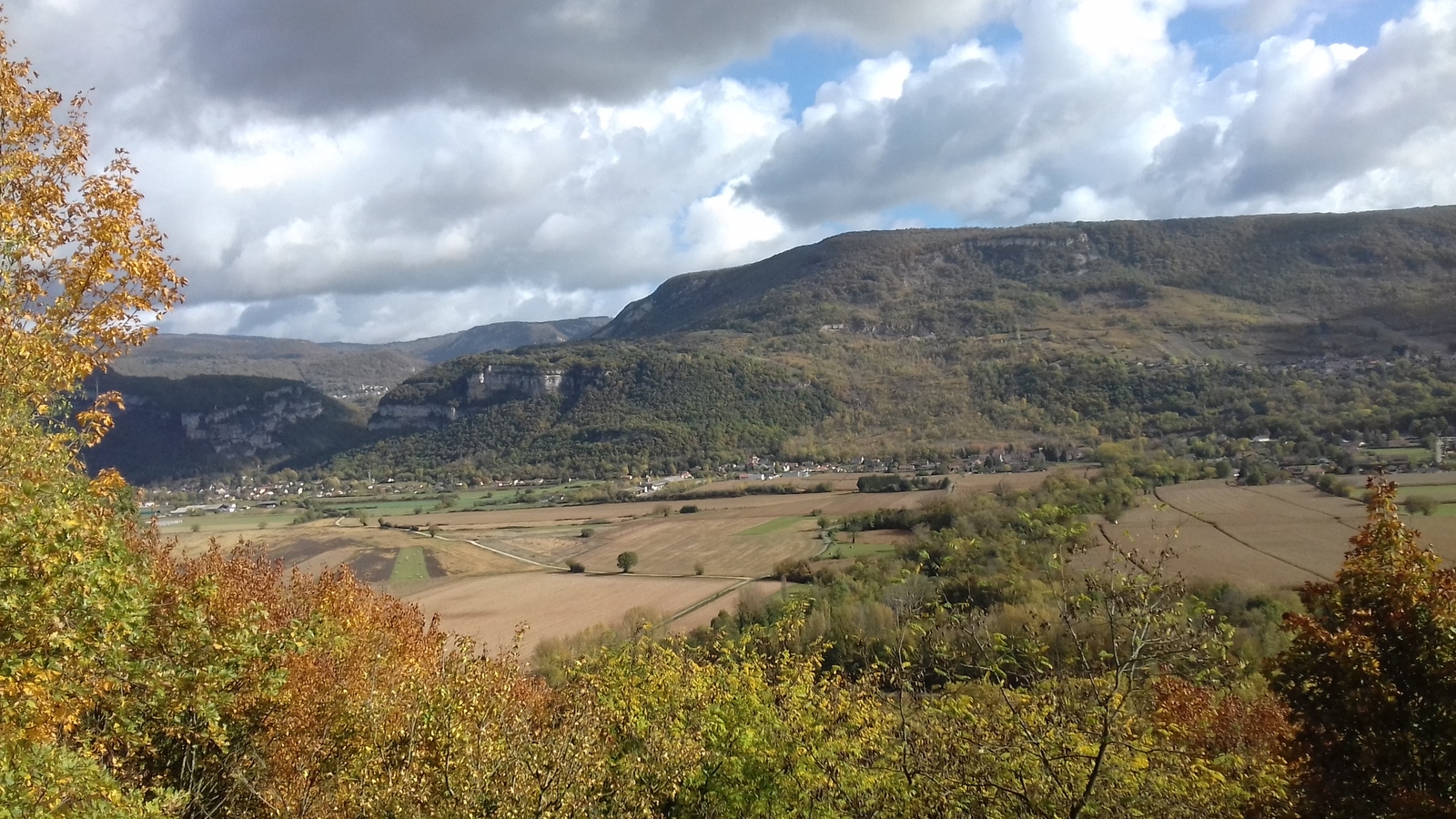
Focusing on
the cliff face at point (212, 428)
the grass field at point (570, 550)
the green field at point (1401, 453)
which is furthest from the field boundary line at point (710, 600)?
the cliff face at point (212, 428)

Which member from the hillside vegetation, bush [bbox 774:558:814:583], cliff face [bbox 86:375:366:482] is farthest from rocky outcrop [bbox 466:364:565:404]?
bush [bbox 774:558:814:583]

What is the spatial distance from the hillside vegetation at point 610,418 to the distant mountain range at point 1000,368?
0.48 m

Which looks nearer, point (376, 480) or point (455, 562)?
point (455, 562)

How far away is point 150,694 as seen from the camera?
32.7 ft

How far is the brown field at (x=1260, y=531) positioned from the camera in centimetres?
3120

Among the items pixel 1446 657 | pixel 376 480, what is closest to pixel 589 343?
pixel 376 480

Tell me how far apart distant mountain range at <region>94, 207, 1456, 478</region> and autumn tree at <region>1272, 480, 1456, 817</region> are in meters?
70.1

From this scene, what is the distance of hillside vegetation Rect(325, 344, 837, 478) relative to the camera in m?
122

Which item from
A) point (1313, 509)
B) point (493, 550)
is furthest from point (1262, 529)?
point (493, 550)

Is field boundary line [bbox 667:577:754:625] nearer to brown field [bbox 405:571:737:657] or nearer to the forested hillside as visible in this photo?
brown field [bbox 405:571:737:657]

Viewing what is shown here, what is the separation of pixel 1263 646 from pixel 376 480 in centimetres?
12722

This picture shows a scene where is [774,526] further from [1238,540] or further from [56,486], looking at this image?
[56,486]

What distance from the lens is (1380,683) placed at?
7609 mm

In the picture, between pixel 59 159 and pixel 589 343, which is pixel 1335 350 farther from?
pixel 589 343
